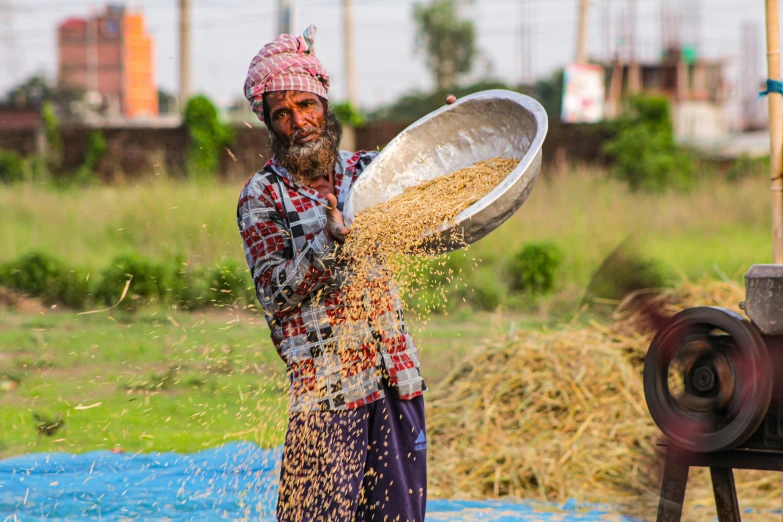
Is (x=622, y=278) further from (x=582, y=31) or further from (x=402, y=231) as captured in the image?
(x=582, y=31)

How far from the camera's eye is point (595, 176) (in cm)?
1330

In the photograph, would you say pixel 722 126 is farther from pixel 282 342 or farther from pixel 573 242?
pixel 282 342

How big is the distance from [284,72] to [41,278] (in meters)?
6.86

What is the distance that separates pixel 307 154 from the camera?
98.1 inches

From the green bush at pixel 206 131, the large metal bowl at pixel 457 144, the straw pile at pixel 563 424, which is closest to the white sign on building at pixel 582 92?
the green bush at pixel 206 131

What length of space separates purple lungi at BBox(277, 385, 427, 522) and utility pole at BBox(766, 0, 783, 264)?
60.3 inches

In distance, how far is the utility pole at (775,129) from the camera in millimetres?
3299

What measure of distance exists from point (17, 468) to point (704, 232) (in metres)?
9.54

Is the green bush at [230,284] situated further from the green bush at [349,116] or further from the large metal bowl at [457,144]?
the green bush at [349,116]

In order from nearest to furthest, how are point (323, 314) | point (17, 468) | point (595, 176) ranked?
point (323, 314) < point (17, 468) < point (595, 176)

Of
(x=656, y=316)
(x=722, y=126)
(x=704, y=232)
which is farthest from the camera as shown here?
(x=722, y=126)

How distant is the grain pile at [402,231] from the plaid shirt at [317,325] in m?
0.04

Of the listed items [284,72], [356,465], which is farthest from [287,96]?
[356,465]

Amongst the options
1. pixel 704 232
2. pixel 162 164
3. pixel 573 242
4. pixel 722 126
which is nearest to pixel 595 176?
pixel 704 232
